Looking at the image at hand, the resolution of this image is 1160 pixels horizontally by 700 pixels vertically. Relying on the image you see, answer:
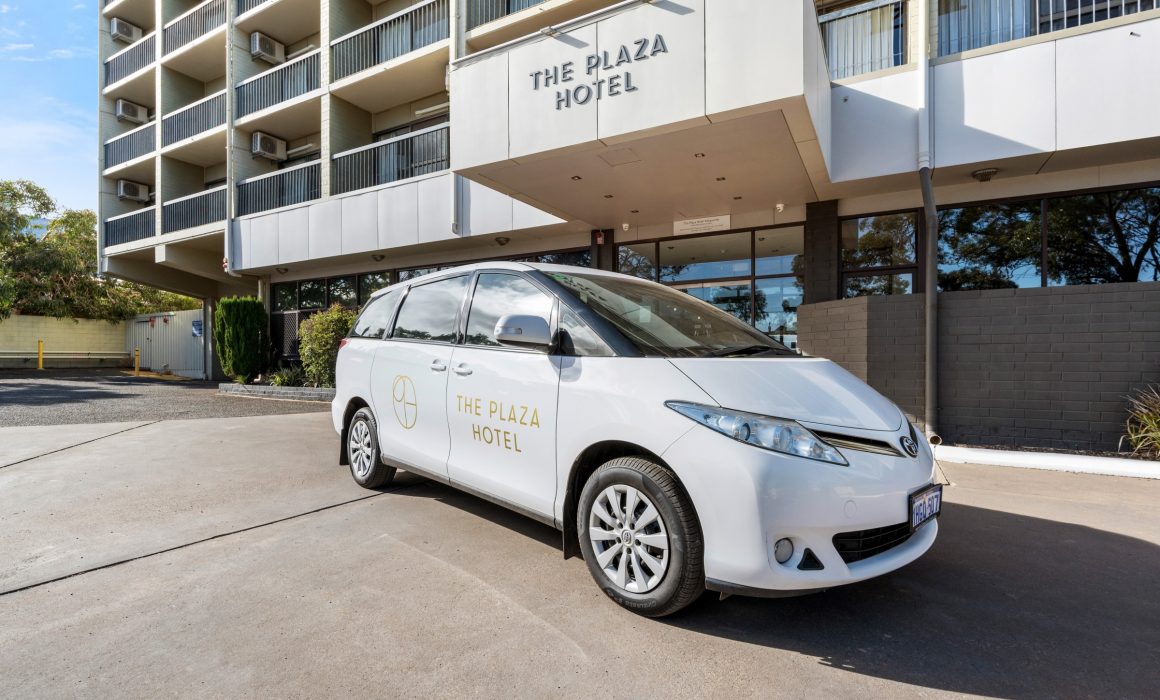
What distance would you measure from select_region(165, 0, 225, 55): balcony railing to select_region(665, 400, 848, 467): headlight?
21365mm

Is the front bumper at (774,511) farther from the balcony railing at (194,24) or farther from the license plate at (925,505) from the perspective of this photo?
the balcony railing at (194,24)

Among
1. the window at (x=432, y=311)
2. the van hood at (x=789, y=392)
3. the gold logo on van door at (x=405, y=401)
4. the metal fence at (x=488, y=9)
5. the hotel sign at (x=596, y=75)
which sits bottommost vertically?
the gold logo on van door at (x=405, y=401)

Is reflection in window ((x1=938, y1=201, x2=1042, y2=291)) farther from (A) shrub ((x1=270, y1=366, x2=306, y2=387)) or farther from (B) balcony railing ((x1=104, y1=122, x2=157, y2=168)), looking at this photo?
(B) balcony railing ((x1=104, y1=122, x2=157, y2=168))

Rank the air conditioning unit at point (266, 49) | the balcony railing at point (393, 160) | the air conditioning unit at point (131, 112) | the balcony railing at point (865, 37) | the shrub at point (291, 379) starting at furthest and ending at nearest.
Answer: the air conditioning unit at point (131, 112)
the air conditioning unit at point (266, 49)
the shrub at point (291, 379)
the balcony railing at point (393, 160)
the balcony railing at point (865, 37)

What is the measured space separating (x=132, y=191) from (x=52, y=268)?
6099mm

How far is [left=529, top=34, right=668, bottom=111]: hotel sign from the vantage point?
21.6 ft

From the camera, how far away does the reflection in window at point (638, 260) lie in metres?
10.7

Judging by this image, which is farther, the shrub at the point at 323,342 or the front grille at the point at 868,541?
the shrub at the point at 323,342

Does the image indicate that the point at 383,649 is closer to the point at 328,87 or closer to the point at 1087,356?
the point at 1087,356

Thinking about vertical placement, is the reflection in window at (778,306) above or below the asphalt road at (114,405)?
above

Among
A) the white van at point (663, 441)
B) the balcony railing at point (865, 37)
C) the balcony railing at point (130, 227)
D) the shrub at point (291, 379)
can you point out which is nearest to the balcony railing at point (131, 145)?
the balcony railing at point (130, 227)

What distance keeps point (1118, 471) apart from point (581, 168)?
6823mm

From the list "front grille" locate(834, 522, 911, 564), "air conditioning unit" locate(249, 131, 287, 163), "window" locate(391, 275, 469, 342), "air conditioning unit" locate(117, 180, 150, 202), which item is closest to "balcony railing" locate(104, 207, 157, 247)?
"air conditioning unit" locate(117, 180, 150, 202)

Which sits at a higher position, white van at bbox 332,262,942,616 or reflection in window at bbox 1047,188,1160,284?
reflection in window at bbox 1047,188,1160,284
